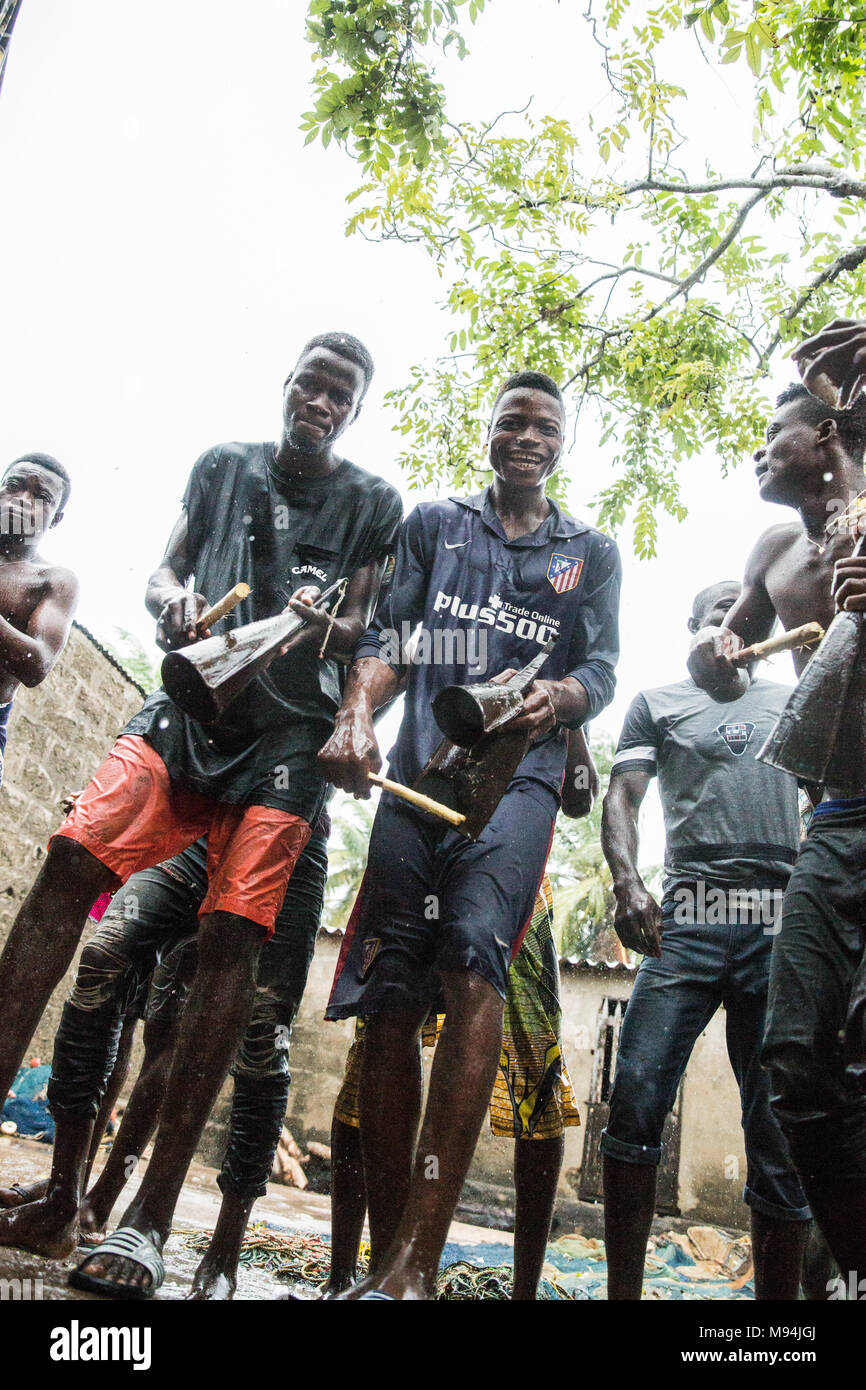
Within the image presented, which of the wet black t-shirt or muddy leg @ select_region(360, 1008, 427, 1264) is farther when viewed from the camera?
the wet black t-shirt

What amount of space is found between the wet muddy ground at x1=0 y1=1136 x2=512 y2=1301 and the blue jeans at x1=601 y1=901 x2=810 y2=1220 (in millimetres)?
1082

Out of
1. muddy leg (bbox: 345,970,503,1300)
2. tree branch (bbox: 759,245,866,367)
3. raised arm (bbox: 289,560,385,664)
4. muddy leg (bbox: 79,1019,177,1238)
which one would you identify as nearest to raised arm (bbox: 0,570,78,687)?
raised arm (bbox: 289,560,385,664)

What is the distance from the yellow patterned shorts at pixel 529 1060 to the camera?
284 cm

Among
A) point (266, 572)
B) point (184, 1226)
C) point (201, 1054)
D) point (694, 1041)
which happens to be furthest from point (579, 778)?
point (184, 1226)

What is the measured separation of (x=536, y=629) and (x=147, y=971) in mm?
1716

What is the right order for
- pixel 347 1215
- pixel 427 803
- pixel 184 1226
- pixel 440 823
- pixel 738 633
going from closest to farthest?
pixel 427 803, pixel 440 823, pixel 347 1215, pixel 738 633, pixel 184 1226

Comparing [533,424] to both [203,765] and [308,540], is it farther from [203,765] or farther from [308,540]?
[203,765]

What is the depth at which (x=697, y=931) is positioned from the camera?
293 centimetres

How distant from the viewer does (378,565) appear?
9.52 ft

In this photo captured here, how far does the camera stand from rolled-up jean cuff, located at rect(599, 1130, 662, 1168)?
260cm

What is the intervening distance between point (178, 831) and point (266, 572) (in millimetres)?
787

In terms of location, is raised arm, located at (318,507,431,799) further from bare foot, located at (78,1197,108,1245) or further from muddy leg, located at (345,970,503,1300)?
bare foot, located at (78,1197,108,1245)

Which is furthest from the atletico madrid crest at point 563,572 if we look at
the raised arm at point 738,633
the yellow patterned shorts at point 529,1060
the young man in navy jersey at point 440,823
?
the yellow patterned shorts at point 529,1060

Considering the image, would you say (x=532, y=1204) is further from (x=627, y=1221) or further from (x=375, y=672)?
(x=375, y=672)
